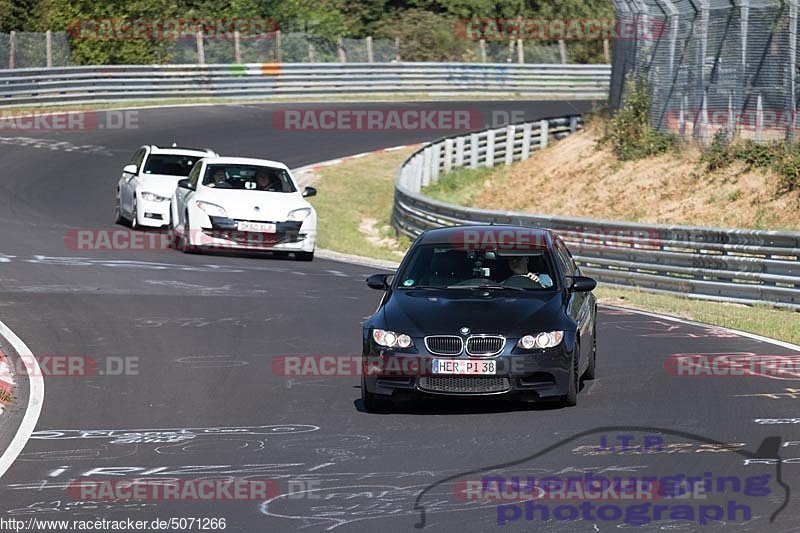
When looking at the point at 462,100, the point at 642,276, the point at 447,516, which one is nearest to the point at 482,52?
the point at 462,100

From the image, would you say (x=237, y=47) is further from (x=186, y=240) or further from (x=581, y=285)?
(x=581, y=285)

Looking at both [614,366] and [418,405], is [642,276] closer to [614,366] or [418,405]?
[614,366]

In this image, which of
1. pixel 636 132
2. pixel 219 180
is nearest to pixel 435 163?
pixel 636 132

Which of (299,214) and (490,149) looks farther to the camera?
(490,149)

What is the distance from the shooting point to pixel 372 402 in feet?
37.1

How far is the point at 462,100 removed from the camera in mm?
52844

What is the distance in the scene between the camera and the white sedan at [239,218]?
75.8 ft

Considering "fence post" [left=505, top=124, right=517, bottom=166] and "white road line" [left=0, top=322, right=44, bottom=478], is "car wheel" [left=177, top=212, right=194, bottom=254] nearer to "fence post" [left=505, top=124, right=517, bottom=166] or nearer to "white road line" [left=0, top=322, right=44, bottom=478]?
"white road line" [left=0, top=322, right=44, bottom=478]

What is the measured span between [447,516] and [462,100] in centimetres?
4561
